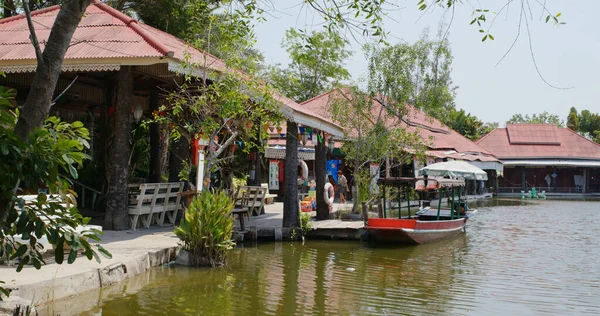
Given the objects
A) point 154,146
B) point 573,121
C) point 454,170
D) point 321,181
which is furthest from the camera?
point 573,121

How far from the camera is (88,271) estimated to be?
7.23 m

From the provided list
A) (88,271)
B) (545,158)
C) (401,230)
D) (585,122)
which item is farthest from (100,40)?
(585,122)

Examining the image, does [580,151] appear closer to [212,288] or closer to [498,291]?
[498,291]

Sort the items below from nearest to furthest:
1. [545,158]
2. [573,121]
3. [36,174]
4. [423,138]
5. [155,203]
A: 1. [36,174]
2. [155,203]
3. [423,138]
4. [545,158]
5. [573,121]

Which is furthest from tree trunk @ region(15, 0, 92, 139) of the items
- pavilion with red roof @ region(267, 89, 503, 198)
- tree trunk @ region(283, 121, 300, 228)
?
pavilion with red roof @ region(267, 89, 503, 198)

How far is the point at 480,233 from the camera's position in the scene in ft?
57.6

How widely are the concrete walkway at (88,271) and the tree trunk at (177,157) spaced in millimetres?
3885

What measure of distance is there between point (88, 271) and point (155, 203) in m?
4.98

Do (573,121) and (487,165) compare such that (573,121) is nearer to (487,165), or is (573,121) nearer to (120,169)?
(487,165)

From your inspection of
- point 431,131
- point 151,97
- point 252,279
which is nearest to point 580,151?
point 431,131

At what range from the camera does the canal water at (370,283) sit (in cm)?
741

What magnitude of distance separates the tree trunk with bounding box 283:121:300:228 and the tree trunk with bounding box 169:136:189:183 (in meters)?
2.54

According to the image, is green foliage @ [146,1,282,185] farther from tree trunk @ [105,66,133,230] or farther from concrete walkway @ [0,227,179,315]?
concrete walkway @ [0,227,179,315]

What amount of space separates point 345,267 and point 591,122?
5677 centimetres
